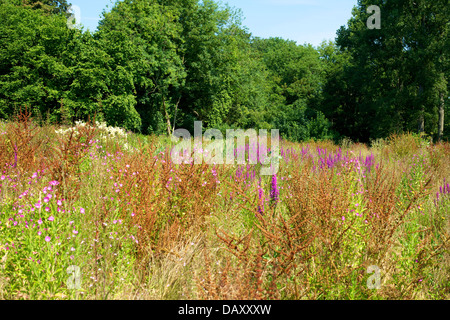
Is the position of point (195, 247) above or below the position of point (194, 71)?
below

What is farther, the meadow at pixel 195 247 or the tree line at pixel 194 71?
the tree line at pixel 194 71

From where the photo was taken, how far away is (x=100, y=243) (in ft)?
9.64

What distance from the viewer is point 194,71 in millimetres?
34219

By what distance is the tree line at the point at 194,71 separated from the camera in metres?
24.8

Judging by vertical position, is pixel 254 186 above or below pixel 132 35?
below

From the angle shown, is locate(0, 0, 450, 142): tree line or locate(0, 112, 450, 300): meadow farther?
locate(0, 0, 450, 142): tree line

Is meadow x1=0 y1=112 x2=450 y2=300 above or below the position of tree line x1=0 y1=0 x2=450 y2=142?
below

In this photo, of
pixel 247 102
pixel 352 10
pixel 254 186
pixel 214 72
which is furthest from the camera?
pixel 247 102

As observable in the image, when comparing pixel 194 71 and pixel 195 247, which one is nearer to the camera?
pixel 195 247

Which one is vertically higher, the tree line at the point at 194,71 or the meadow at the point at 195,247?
the tree line at the point at 194,71

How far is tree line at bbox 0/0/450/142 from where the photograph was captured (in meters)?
24.8
